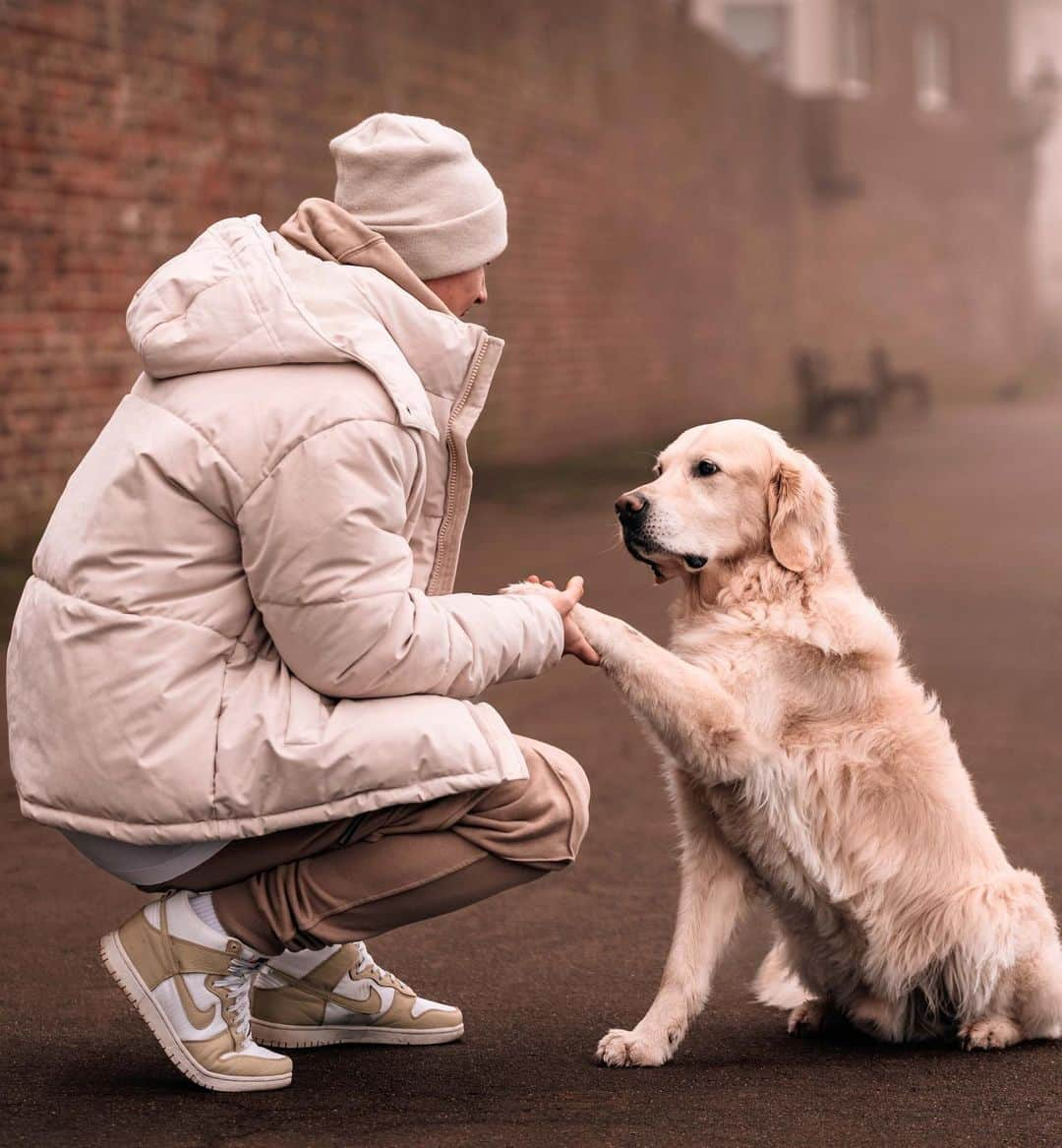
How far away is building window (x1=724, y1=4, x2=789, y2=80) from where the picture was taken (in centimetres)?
3697

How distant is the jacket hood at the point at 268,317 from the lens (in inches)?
116

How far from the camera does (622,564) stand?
12016 millimetres

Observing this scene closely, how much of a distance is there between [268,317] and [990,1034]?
212 cm

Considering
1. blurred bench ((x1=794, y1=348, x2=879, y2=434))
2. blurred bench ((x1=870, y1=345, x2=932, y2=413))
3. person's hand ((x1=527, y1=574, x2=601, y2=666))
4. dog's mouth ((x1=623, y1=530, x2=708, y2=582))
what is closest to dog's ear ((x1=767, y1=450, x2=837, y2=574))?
dog's mouth ((x1=623, y1=530, x2=708, y2=582))

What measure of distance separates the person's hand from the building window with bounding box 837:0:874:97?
3592 cm

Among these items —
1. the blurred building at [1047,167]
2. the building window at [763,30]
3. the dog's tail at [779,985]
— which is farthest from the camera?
the blurred building at [1047,167]

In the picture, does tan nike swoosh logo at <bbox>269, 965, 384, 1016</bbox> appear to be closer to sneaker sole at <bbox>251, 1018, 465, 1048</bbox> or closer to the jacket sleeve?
sneaker sole at <bbox>251, 1018, 465, 1048</bbox>

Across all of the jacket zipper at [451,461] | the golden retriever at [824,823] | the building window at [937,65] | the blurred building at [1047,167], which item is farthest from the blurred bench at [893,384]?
the jacket zipper at [451,461]

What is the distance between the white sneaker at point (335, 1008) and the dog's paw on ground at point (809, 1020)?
2.53ft

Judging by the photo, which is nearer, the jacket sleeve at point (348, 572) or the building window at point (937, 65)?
the jacket sleeve at point (348, 572)

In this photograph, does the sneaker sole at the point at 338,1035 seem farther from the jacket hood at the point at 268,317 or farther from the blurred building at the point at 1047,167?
the blurred building at the point at 1047,167

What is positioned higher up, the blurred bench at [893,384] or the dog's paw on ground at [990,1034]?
the dog's paw on ground at [990,1034]

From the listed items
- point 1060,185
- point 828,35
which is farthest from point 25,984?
point 1060,185

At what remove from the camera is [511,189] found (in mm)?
17250
